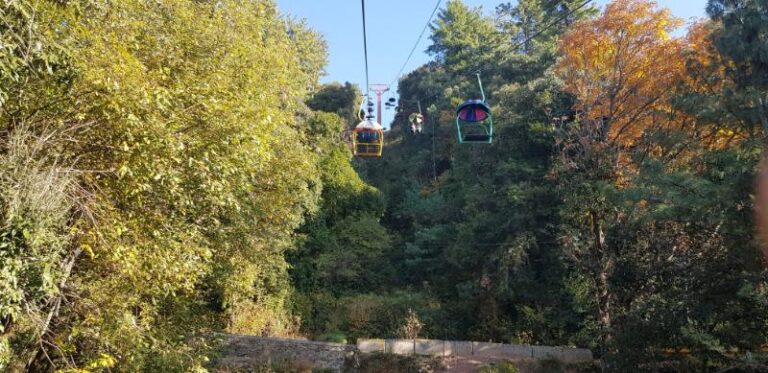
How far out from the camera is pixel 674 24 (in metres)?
12.7

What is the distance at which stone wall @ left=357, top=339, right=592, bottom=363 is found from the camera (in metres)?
12.5

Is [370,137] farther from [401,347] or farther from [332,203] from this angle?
[332,203]

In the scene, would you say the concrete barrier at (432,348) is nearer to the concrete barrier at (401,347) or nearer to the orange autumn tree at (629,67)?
the concrete barrier at (401,347)

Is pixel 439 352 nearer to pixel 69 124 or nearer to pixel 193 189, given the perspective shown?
pixel 193 189

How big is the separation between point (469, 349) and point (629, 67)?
27.8ft

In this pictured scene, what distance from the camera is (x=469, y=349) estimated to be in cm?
1316

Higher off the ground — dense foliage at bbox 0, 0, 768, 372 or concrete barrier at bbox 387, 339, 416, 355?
dense foliage at bbox 0, 0, 768, 372

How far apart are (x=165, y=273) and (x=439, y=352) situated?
31.4ft

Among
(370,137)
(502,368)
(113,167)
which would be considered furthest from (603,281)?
(113,167)

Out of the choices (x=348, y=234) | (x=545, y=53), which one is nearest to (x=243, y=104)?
(x=348, y=234)

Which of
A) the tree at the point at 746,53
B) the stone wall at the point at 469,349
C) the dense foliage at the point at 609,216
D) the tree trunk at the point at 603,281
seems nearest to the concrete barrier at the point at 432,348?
the stone wall at the point at 469,349

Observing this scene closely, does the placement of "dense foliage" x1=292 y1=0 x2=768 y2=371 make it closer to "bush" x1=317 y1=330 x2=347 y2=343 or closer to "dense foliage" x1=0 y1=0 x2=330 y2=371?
"bush" x1=317 y1=330 x2=347 y2=343

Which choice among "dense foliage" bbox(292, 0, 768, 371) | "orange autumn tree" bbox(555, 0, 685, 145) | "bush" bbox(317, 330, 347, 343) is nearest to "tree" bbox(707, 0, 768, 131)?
"dense foliage" bbox(292, 0, 768, 371)

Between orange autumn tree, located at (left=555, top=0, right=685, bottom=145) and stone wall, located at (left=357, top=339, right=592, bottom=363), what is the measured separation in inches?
217
